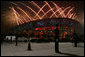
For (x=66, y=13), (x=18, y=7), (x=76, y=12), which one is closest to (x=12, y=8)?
(x=18, y=7)

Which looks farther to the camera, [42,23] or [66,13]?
[42,23]

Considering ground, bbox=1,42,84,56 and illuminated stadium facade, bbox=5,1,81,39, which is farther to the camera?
illuminated stadium facade, bbox=5,1,81,39

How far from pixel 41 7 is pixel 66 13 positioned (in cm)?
988

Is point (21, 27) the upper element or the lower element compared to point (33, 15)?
lower

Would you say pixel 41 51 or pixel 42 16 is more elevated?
pixel 42 16

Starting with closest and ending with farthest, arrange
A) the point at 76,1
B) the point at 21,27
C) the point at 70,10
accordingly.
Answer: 1. the point at 76,1
2. the point at 70,10
3. the point at 21,27

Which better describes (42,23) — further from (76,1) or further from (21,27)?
(76,1)

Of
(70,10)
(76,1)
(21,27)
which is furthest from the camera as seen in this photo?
(21,27)

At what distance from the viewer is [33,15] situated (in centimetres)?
5453

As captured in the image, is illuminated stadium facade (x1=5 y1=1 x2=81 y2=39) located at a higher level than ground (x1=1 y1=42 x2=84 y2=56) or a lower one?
higher

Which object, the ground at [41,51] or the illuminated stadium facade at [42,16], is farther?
the illuminated stadium facade at [42,16]

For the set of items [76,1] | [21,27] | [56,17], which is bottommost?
[21,27]

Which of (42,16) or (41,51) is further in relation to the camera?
(42,16)

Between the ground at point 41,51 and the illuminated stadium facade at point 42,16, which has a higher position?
the illuminated stadium facade at point 42,16
